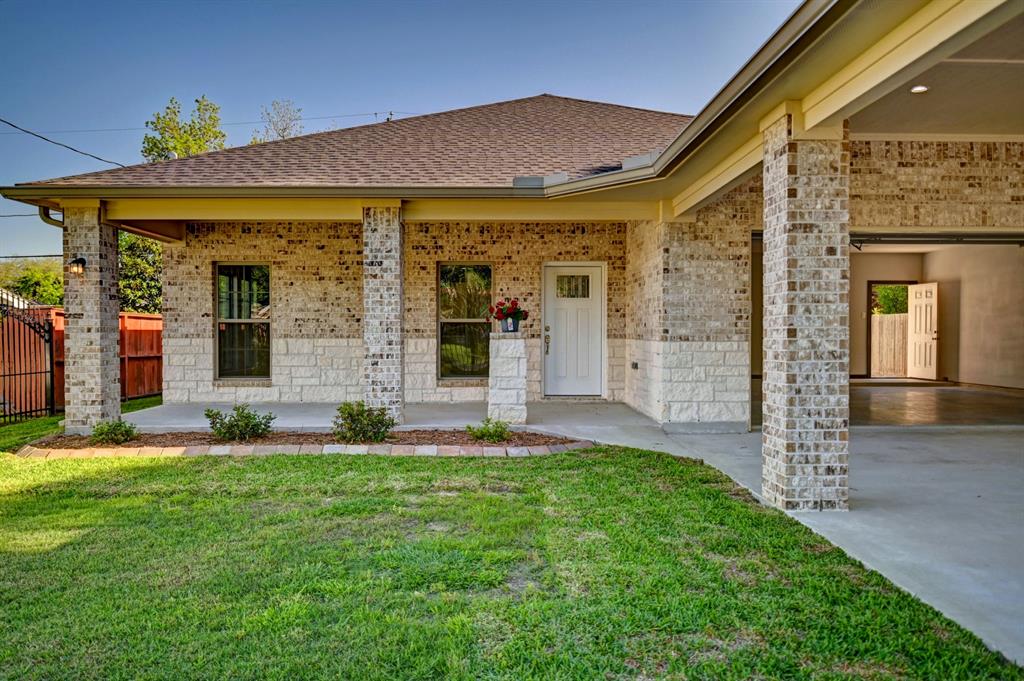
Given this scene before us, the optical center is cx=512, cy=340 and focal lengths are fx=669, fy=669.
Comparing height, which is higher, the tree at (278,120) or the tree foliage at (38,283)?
the tree at (278,120)

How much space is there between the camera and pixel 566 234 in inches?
431

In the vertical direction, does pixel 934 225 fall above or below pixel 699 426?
above

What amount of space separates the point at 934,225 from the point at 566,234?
5109mm

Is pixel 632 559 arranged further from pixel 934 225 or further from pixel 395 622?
pixel 934 225

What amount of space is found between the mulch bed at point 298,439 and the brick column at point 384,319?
54 centimetres

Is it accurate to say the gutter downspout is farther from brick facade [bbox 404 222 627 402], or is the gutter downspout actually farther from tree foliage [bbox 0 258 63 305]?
tree foliage [bbox 0 258 63 305]

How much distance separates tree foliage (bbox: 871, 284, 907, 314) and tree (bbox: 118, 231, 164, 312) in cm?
2241

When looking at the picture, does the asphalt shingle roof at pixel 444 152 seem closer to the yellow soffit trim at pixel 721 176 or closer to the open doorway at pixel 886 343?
the yellow soffit trim at pixel 721 176

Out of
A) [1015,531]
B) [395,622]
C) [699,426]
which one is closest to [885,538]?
[1015,531]

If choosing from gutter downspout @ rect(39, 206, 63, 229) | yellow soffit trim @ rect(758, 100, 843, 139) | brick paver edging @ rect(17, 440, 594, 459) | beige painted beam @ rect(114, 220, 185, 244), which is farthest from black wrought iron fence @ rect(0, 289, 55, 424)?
yellow soffit trim @ rect(758, 100, 843, 139)

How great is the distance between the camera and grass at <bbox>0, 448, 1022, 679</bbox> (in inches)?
107

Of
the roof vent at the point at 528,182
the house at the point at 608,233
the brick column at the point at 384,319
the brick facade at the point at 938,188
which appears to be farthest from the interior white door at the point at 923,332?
the brick column at the point at 384,319

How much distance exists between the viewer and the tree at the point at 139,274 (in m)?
19.3

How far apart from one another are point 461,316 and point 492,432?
3863mm
